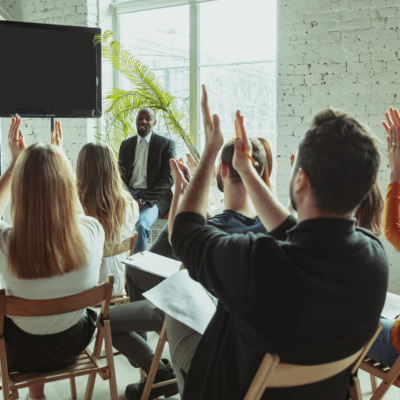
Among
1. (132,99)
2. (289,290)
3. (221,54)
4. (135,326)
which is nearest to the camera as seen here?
(289,290)

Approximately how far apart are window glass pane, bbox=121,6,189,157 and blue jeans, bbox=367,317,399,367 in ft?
11.3

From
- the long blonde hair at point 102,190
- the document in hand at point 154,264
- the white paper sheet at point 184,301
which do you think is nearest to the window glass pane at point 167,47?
the long blonde hair at point 102,190

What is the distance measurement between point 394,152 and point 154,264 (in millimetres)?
1090

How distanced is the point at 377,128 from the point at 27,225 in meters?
2.96

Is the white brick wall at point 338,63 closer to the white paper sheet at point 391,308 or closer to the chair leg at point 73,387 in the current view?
the white paper sheet at point 391,308

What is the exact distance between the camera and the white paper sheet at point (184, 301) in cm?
136

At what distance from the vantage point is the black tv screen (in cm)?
338

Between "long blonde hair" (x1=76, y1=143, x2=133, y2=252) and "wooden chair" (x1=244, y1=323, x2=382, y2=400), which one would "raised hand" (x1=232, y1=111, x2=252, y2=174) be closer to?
"wooden chair" (x1=244, y1=323, x2=382, y2=400)

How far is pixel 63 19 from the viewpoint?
4.74 m

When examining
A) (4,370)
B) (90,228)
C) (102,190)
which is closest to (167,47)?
(102,190)

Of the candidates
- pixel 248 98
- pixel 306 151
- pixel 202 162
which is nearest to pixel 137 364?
pixel 202 162

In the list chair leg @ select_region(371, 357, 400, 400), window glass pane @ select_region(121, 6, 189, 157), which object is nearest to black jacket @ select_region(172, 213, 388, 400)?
chair leg @ select_region(371, 357, 400, 400)

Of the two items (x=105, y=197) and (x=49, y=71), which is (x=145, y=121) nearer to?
(x=49, y=71)

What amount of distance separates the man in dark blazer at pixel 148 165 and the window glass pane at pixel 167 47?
524 millimetres
